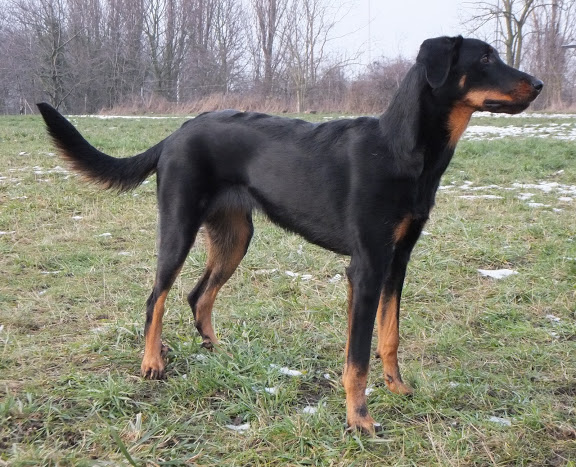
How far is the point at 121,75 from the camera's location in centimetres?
3597

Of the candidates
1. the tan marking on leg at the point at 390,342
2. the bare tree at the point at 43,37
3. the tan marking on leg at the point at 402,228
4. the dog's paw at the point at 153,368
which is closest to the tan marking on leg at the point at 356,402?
the tan marking on leg at the point at 390,342

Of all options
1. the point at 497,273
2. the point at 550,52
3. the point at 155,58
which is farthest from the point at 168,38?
the point at 497,273

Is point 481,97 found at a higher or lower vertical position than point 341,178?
higher

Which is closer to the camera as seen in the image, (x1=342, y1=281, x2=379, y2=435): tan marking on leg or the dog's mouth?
(x1=342, y1=281, x2=379, y2=435): tan marking on leg

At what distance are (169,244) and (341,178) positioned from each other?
997 mm

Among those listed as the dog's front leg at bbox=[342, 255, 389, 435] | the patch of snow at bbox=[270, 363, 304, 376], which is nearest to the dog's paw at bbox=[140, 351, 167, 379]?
the patch of snow at bbox=[270, 363, 304, 376]

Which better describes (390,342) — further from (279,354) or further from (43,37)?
(43,37)

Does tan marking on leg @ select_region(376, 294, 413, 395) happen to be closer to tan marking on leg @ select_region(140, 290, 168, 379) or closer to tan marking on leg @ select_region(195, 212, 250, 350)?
tan marking on leg @ select_region(195, 212, 250, 350)

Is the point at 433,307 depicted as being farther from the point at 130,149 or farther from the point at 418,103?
the point at 130,149

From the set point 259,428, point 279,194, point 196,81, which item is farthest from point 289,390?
point 196,81

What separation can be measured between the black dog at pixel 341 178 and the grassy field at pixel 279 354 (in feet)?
0.70

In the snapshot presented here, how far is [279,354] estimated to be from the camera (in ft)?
9.86

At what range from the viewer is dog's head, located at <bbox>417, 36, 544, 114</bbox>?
2424 mm

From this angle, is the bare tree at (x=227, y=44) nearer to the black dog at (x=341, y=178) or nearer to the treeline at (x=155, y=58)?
the treeline at (x=155, y=58)
